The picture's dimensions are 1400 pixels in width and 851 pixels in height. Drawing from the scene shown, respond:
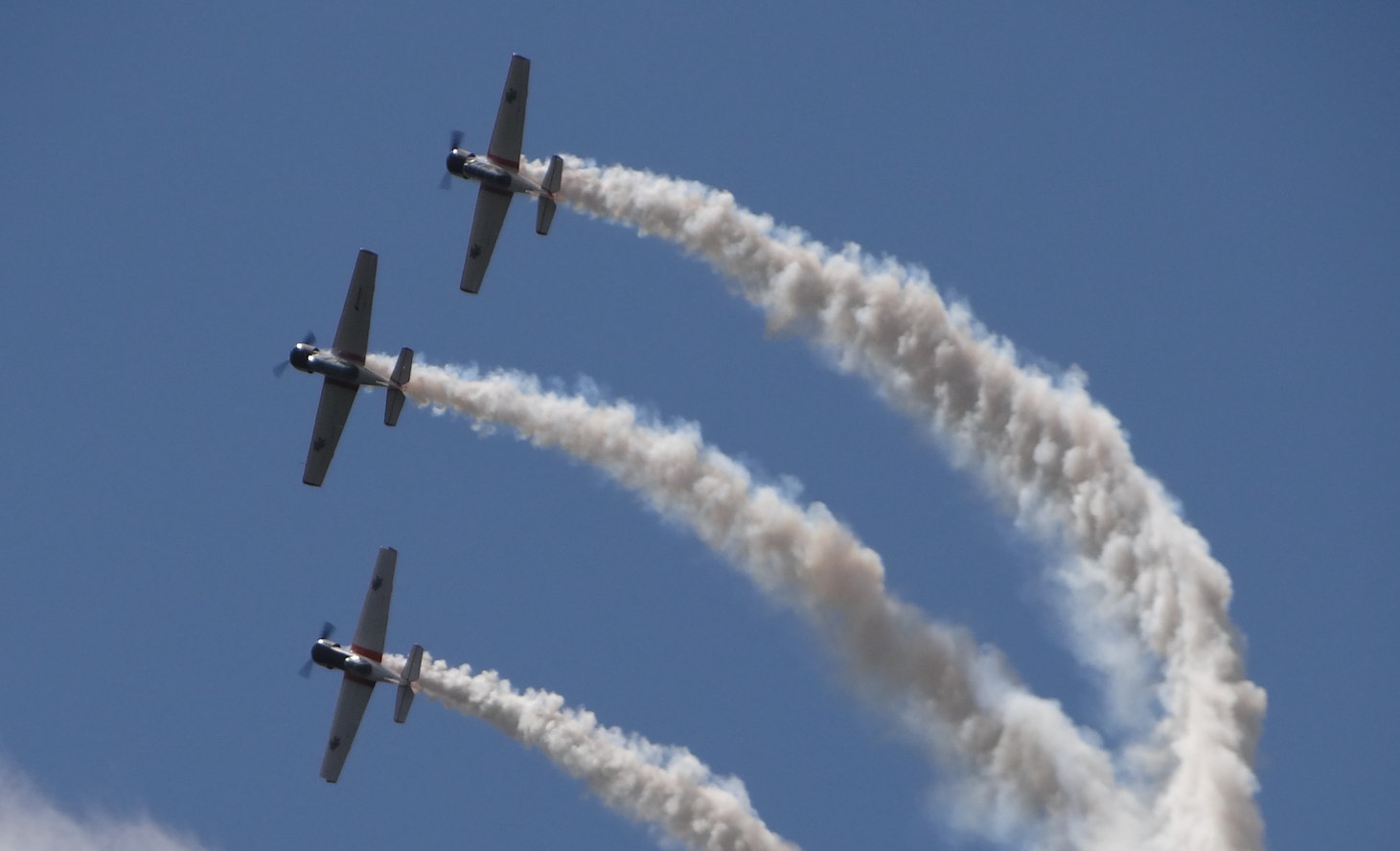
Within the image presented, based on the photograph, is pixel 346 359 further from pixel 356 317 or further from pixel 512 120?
pixel 512 120

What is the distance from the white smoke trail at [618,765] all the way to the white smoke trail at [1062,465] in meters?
11.2

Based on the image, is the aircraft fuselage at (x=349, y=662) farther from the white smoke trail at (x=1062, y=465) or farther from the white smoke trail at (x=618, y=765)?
the white smoke trail at (x=1062, y=465)

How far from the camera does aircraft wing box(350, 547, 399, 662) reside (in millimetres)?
63531

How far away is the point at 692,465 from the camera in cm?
6106

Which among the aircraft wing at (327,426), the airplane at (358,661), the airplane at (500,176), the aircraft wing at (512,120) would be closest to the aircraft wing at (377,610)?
the airplane at (358,661)

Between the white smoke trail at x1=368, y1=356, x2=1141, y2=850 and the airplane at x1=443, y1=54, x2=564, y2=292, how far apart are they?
4190 millimetres

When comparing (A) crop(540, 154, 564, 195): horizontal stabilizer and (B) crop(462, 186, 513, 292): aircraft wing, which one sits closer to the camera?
(A) crop(540, 154, 564, 195): horizontal stabilizer

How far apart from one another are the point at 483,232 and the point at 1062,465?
778 inches

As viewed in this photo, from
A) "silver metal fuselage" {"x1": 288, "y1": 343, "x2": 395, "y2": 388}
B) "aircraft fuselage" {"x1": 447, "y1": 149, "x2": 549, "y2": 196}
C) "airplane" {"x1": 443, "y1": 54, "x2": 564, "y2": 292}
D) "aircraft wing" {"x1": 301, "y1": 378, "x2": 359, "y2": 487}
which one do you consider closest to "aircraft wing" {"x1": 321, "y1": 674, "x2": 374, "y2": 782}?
"aircraft wing" {"x1": 301, "y1": 378, "x2": 359, "y2": 487}

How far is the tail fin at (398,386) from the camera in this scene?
62.1 metres

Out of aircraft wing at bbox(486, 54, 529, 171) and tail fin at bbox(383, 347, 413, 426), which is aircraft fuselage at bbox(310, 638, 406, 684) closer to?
tail fin at bbox(383, 347, 413, 426)

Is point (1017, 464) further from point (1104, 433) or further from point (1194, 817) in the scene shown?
point (1194, 817)

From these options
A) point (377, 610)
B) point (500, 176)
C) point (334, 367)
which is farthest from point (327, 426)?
point (500, 176)

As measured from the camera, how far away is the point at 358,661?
6312 cm
